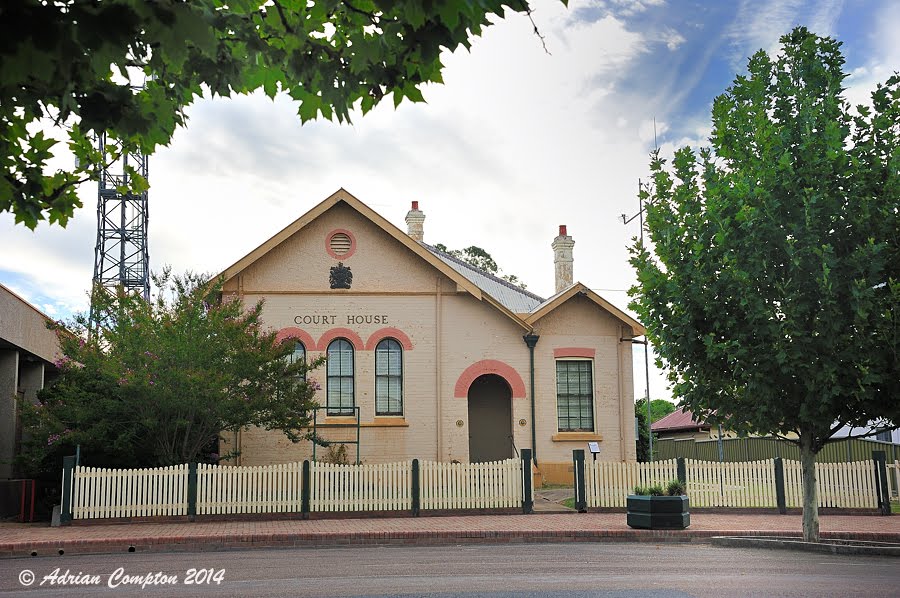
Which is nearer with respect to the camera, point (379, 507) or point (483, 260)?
point (379, 507)

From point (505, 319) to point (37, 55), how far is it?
70.8ft

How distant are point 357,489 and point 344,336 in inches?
252

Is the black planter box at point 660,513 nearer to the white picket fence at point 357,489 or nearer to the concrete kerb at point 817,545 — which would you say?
the concrete kerb at point 817,545

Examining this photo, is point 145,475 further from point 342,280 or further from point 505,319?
point 505,319

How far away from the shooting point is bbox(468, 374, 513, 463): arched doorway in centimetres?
2645

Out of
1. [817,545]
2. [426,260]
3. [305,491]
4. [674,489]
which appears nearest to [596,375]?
[426,260]

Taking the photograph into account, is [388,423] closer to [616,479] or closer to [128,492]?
[616,479]

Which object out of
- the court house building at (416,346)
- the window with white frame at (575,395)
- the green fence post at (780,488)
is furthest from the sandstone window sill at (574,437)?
the green fence post at (780,488)

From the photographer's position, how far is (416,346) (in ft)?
80.2

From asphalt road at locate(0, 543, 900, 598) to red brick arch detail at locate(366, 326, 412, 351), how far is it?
10302mm

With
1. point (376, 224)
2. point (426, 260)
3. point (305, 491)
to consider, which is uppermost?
point (376, 224)

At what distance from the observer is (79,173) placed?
6.24m

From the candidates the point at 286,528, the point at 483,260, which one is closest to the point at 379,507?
the point at 286,528

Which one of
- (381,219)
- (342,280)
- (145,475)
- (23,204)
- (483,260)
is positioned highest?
(483,260)
